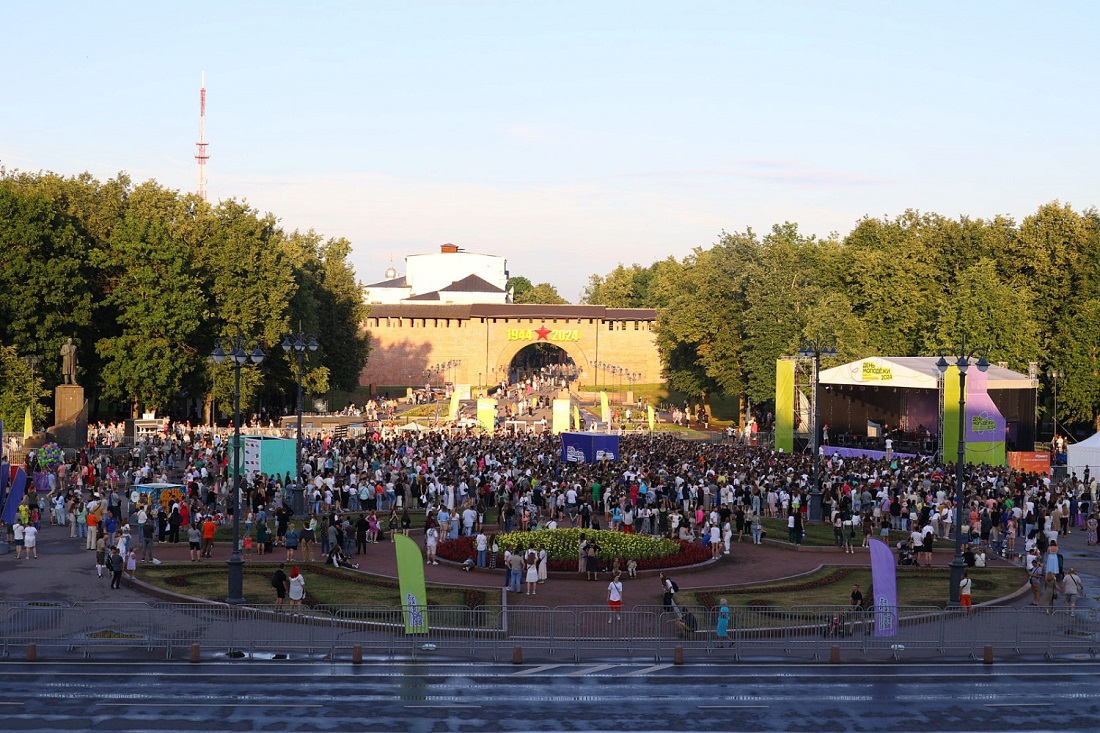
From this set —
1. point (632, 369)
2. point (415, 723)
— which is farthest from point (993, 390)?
point (632, 369)

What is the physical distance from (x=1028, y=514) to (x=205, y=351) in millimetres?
42763

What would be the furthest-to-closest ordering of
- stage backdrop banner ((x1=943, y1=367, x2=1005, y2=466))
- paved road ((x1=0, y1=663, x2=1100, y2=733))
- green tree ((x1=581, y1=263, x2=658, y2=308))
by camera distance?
green tree ((x1=581, y1=263, x2=658, y2=308)) < stage backdrop banner ((x1=943, y1=367, x2=1005, y2=466)) < paved road ((x1=0, y1=663, x2=1100, y2=733))

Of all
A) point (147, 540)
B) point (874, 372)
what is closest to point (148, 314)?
point (147, 540)

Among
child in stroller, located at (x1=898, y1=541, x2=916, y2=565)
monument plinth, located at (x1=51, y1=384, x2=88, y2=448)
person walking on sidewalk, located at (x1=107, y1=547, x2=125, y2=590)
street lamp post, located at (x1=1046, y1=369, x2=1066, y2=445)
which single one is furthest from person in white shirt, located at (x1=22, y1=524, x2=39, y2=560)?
street lamp post, located at (x1=1046, y1=369, x2=1066, y2=445)

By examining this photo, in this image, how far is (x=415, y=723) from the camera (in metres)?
16.8

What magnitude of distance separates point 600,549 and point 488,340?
8910 cm

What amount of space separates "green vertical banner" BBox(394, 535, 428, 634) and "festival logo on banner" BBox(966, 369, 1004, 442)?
32.1 meters

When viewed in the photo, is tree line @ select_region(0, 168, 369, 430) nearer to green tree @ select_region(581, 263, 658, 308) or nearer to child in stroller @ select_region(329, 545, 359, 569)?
child in stroller @ select_region(329, 545, 359, 569)

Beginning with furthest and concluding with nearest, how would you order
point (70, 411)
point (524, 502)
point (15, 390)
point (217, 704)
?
point (15, 390)
point (70, 411)
point (524, 502)
point (217, 704)

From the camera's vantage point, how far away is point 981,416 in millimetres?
48531

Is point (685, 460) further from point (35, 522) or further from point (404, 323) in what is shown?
point (404, 323)

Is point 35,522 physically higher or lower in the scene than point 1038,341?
lower

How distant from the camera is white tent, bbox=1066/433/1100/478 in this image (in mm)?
42938

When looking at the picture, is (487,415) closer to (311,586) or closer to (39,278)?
(39,278)
